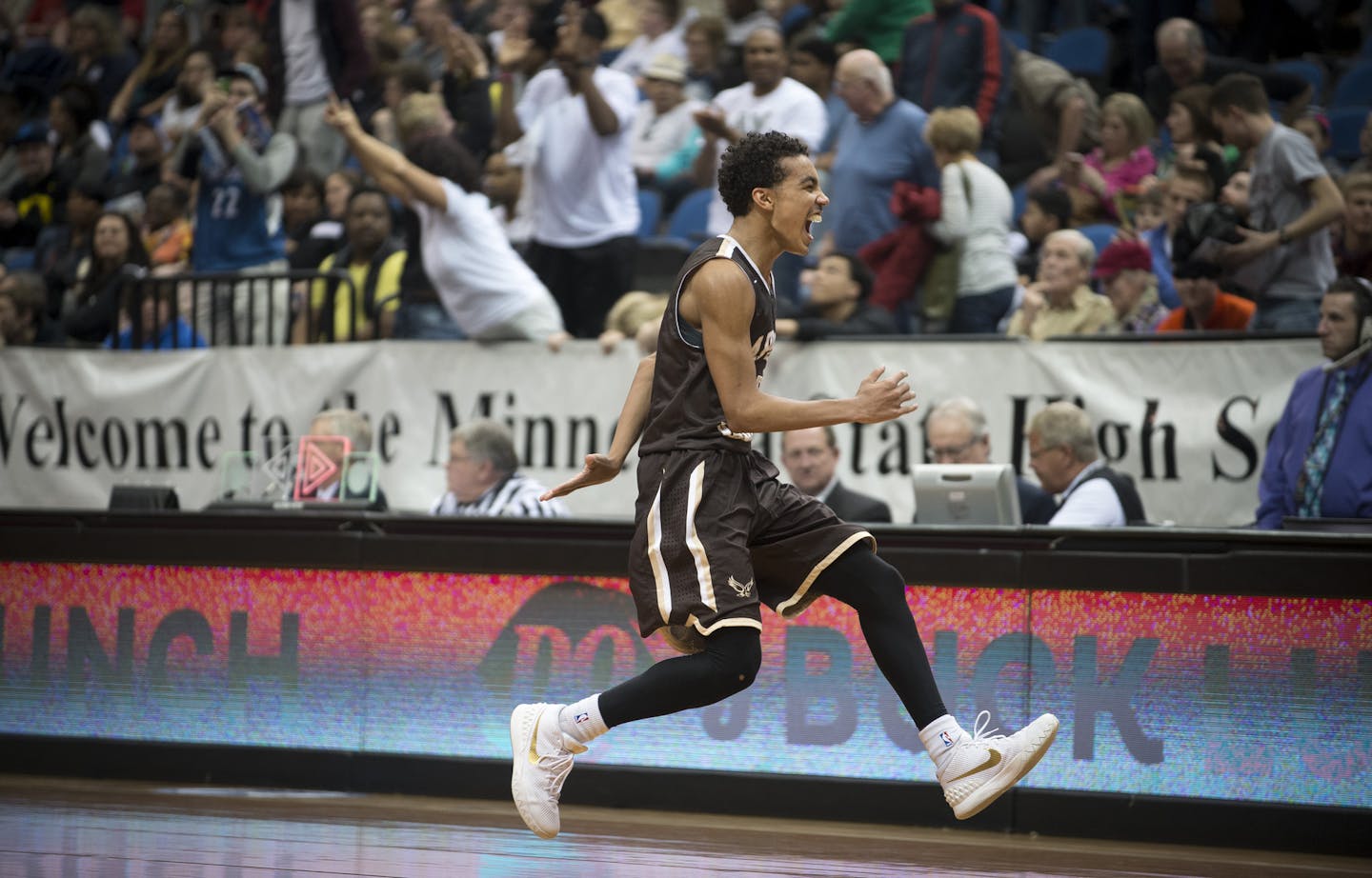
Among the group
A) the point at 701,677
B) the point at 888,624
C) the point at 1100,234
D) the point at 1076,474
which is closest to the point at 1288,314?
the point at 1100,234

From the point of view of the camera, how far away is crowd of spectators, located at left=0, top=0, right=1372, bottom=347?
891cm

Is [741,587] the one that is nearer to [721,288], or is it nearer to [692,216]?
[721,288]

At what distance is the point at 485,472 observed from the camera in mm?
8094

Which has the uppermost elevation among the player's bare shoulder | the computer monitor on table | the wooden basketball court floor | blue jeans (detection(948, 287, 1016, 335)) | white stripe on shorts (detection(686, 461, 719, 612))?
the player's bare shoulder

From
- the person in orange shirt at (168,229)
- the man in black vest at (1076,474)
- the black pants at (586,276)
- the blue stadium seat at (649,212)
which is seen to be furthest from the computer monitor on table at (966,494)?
the person in orange shirt at (168,229)

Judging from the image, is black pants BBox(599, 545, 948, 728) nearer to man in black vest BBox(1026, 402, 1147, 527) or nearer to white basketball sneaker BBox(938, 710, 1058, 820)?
white basketball sneaker BBox(938, 710, 1058, 820)

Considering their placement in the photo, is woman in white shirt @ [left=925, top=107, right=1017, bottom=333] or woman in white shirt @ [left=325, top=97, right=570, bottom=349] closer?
woman in white shirt @ [left=925, top=107, right=1017, bottom=333]

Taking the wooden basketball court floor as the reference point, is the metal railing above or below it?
above

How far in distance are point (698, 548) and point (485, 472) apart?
343cm

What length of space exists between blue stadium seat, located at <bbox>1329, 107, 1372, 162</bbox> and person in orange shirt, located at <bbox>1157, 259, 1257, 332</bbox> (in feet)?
9.31

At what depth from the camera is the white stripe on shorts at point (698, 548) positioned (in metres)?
4.79

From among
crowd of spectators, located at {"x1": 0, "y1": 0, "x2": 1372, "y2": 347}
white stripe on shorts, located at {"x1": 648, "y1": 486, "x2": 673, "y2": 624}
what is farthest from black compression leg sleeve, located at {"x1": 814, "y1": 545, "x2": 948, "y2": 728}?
crowd of spectators, located at {"x1": 0, "y1": 0, "x2": 1372, "y2": 347}

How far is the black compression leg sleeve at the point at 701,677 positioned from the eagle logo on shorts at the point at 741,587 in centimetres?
10

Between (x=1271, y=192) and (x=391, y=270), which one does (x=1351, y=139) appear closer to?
(x=1271, y=192)
